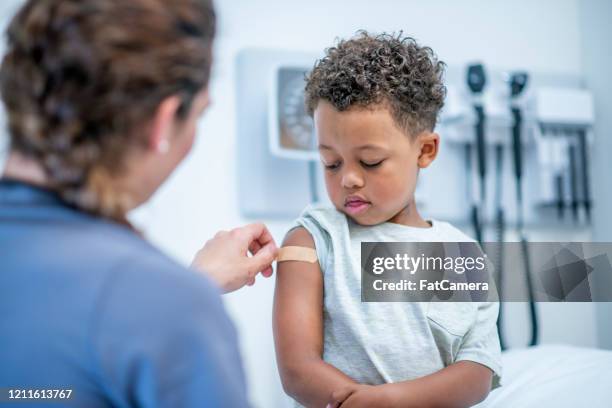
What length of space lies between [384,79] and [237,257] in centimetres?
37

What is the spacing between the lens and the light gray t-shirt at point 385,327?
1018 millimetres

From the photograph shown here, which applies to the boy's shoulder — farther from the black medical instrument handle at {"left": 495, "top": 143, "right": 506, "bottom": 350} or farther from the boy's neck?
the black medical instrument handle at {"left": 495, "top": 143, "right": 506, "bottom": 350}

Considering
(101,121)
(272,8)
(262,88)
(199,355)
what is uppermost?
(272,8)

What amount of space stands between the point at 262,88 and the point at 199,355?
1366 mm

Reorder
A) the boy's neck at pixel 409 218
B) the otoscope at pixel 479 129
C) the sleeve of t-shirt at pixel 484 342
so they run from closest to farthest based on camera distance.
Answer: the sleeve of t-shirt at pixel 484 342, the boy's neck at pixel 409 218, the otoscope at pixel 479 129

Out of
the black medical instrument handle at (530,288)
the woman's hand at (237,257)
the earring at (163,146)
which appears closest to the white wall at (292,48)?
the black medical instrument handle at (530,288)

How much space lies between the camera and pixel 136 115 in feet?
1.91

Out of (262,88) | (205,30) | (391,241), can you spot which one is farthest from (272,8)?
(205,30)

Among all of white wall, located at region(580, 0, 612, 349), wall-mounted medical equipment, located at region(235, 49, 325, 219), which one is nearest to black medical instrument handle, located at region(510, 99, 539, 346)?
white wall, located at region(580, 0, 612, 349)

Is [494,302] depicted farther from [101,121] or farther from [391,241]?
[101,121]

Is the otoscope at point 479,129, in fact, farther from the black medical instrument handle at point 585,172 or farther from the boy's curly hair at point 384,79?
the boy's curly hair at point 384,79

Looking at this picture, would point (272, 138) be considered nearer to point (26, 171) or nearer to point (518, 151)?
point (518, 151)

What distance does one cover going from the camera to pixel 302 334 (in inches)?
39.9

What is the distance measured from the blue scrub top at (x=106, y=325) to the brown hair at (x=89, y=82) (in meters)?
0.06
